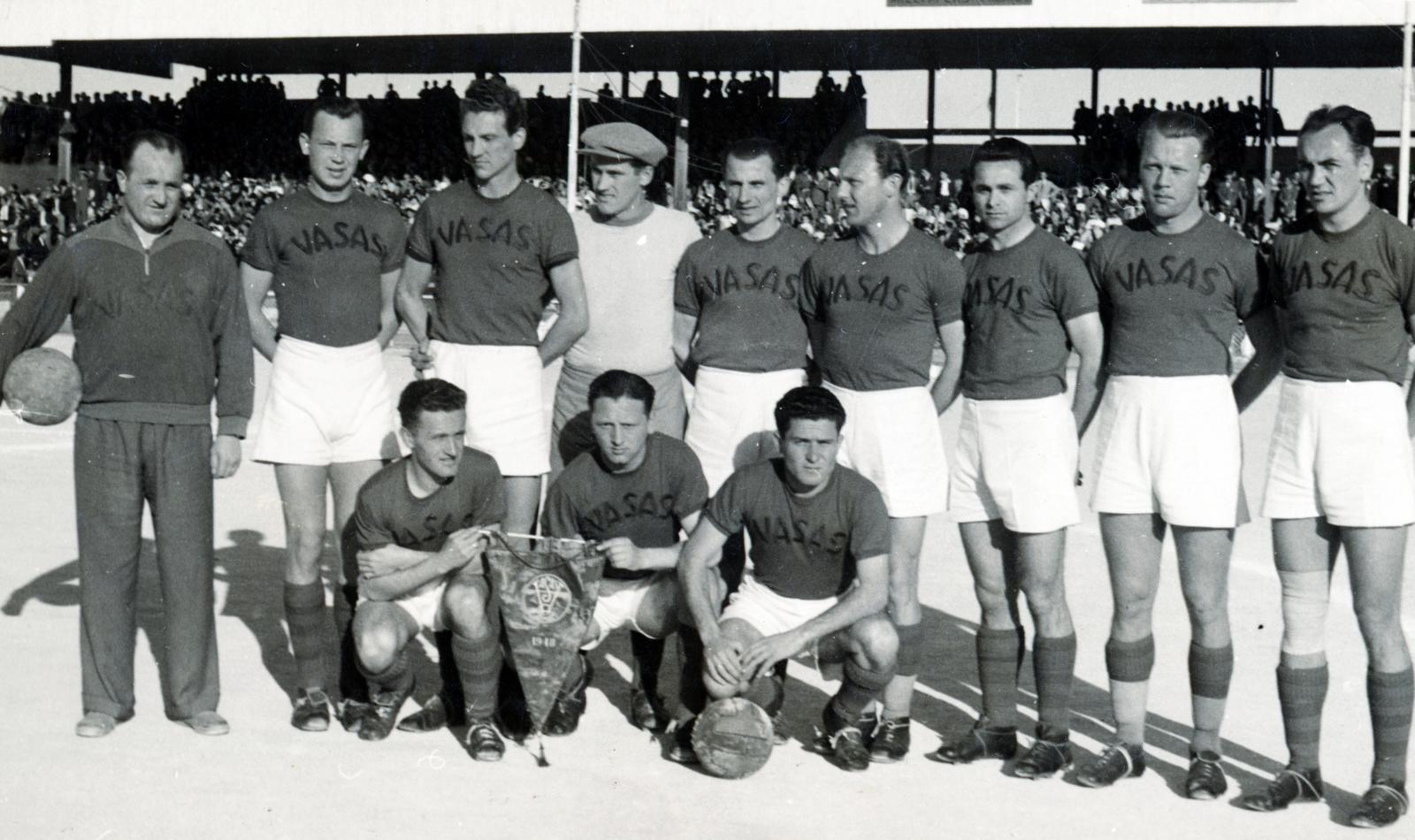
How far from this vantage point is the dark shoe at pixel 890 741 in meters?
5.48

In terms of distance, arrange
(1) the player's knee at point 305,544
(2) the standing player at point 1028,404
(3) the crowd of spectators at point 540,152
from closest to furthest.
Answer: (2) the standing player at point 1028,404
(1) the player's knee at point 305,544
(3) the crowd of spectators at point 540,152

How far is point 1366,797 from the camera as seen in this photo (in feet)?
16.0

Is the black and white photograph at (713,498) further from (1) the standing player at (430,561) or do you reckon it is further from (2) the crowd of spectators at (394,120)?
(2) the crowd of spectators at (394,120)

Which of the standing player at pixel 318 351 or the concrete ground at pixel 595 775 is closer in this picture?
the concrete ground at pixel 595 775

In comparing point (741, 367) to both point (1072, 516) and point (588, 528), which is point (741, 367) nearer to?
point (588, 528)

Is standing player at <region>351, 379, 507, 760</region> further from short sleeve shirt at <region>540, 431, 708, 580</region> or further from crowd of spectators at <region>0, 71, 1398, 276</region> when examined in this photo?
crowd of spectators at <region>0, 71, 1398, 276</region>

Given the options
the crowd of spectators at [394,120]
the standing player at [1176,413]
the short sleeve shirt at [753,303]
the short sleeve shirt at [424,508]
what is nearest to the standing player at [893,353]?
the short sleeve shirt at [753,303]

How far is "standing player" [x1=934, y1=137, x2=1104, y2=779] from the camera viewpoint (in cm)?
523

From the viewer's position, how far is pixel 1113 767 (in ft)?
17.1

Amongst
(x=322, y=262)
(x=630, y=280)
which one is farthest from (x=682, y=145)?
(x=322, y=262)

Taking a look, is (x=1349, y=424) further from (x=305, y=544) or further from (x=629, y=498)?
(x=305, y=544)

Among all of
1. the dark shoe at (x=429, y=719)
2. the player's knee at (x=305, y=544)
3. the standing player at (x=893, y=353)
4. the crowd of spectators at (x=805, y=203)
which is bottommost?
the dark shoe at (x=429, y=719)

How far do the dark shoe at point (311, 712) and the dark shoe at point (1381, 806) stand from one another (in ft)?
10.9

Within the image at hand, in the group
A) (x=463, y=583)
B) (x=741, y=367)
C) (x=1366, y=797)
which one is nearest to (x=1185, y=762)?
(x=1366, y=797)
